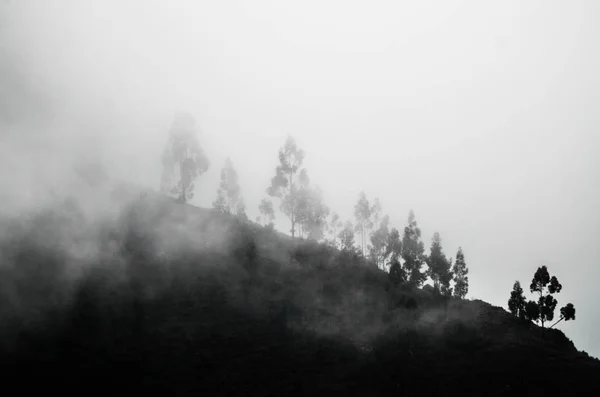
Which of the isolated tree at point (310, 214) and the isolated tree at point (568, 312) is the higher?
the isolated tree at point (310, 214)

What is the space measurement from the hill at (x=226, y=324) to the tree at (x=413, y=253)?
4.69m

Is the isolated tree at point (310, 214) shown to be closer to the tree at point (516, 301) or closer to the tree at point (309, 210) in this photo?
the tree at point (309, 210)

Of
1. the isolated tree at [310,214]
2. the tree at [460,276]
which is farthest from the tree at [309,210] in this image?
the tree at [460,276]

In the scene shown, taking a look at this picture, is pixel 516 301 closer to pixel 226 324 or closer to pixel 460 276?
pixel 460 276

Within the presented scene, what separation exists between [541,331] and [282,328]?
45.1 meters

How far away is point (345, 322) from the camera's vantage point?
66.5 m

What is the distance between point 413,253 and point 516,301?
2170cm

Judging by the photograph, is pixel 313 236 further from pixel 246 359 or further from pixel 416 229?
pixel 246 359

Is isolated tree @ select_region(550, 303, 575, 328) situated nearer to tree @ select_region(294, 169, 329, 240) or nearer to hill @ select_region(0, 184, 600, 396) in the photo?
hill @ select_region(0, 184, 600, 396)

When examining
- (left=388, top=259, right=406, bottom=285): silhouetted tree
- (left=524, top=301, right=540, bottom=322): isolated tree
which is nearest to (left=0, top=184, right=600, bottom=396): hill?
(left=388, top=259, right=406, bottom=285): silhouetted tree

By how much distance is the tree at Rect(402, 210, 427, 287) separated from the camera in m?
86.8

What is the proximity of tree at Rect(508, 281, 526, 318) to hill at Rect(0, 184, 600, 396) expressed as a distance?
7.85 ft

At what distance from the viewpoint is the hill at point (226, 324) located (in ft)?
166

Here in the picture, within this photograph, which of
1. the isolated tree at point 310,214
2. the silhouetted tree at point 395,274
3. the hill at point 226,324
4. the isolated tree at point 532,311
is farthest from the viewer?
the isolated tree at point 310,214
